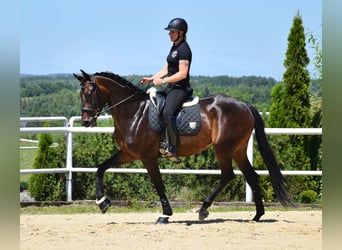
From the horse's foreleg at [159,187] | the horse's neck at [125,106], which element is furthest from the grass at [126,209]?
the horse's neck at [125,106]

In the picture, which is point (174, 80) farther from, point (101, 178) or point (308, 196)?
point (308, 196)

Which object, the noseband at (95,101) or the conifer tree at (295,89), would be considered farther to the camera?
the conifer tree at (295,89)

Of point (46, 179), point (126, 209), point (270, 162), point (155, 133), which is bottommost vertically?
point (126, 209)

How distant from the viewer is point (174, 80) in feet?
25.0

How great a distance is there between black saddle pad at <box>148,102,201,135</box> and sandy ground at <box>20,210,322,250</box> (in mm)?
1166

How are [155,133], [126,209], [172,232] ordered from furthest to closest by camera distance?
[126,209] < [155,133] < [172,232]

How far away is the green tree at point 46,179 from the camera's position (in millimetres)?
11406

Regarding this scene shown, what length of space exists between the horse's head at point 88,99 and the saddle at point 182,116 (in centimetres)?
69

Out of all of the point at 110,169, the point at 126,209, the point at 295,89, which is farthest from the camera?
the point at 295,89

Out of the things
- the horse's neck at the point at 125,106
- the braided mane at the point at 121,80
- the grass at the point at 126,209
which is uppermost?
the braided mane at the point at 121,80

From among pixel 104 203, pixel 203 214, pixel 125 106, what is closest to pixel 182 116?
pixel 125 106

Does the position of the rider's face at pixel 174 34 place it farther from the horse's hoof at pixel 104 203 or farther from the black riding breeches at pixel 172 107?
the horse's hoof at pixel 104 203

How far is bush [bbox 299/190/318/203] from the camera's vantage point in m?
11.4

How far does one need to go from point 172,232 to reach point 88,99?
6.35 feet
